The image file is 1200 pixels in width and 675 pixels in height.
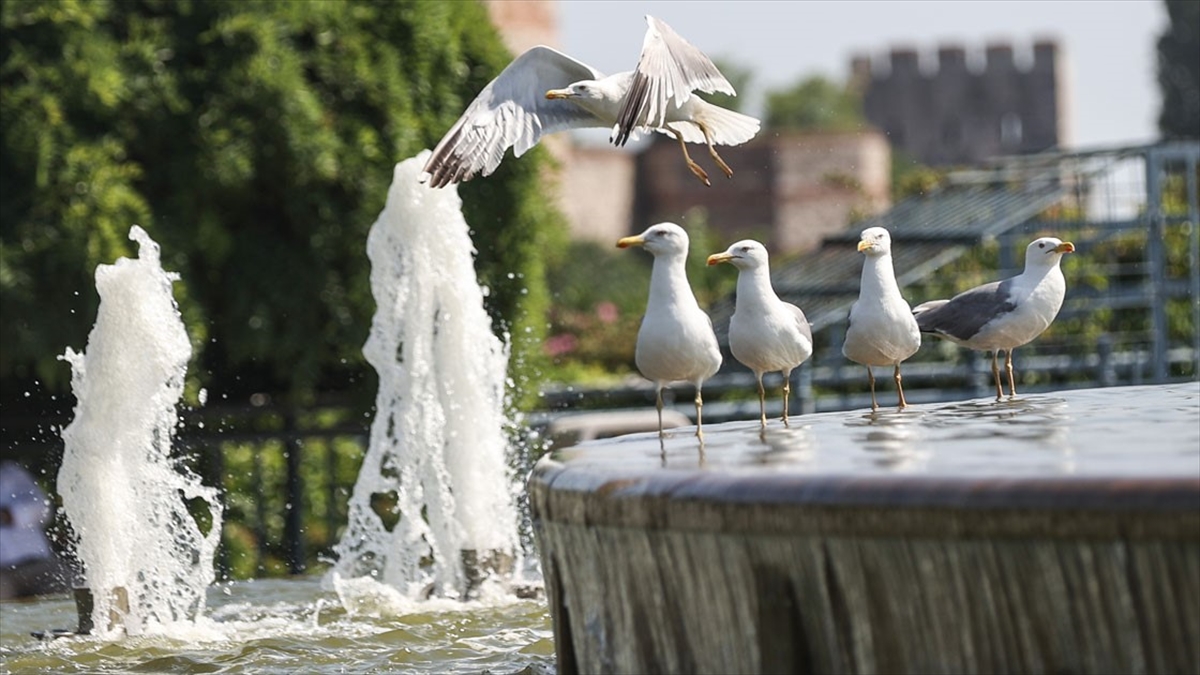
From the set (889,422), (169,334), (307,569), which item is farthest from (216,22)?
(889,422)

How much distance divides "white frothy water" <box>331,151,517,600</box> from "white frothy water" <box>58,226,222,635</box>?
100cm

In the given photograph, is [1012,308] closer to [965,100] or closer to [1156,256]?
[1156,256]

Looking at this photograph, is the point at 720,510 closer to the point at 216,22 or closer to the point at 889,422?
the point at 889,422

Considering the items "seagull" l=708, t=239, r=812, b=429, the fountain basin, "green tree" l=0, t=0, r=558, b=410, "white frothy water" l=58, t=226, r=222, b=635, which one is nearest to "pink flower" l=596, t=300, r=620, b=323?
"green tree" l=0, t=0, r=558, b=410

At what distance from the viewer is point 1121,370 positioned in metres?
13.8

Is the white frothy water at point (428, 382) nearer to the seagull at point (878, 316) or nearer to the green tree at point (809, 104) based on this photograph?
the seagull at point (878, 316)

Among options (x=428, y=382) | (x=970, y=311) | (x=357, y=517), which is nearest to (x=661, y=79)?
(x=970, y=311)

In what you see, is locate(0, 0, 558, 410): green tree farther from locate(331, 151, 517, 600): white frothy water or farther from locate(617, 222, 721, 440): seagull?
locate(617, 222, 721, 440): seagull

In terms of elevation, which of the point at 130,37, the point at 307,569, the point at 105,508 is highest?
the point at 130,37

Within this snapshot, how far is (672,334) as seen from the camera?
3979 mm

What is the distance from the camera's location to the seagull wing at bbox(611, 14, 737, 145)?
14.5ft

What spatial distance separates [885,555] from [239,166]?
6.74m

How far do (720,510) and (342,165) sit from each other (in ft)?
22.1

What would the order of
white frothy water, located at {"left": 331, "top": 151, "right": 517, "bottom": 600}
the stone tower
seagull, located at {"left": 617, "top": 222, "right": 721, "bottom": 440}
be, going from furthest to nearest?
the stone tower
white frothy water, located at {"left": 331, "top": 151, "right": 517, "bottom": 600}
seagull, located at {"left": 617, "top": 222, "right": 721, "bottom": 440}
